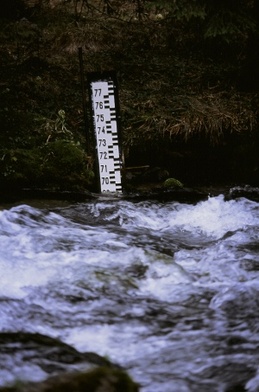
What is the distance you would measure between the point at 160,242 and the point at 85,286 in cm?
122

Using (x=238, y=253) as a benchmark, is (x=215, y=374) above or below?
below

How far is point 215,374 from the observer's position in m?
2.34

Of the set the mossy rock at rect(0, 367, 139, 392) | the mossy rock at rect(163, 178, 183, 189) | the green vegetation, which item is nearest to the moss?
the green vegetation

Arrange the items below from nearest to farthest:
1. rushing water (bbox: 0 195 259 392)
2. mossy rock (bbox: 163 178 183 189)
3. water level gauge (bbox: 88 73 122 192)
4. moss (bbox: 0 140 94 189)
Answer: rushing water (bbox: 0 195 259 392) → moss (bbox: 0 140 94 189) → water level gauge (bbox: 88 73 122 192) → mossy rock (bbox: 163 178 183 189)

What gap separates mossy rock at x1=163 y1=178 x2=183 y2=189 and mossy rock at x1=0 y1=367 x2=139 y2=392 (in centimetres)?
418

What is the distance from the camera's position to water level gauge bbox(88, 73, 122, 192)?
5680 mm

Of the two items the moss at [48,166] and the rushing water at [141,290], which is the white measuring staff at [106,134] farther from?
the rushing water at [141,290]

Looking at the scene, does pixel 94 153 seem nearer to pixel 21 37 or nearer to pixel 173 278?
pixel 173 278

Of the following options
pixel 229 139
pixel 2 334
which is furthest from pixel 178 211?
pixel 2 334

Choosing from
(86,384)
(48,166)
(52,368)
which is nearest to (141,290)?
(52,368)

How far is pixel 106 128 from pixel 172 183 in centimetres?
106

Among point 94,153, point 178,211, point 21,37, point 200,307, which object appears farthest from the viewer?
point 21,37

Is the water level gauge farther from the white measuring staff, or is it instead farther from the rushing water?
the rushing water

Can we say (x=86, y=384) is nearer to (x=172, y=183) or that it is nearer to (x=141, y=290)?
(x=141, y=290)
